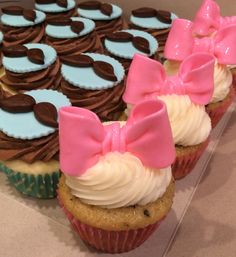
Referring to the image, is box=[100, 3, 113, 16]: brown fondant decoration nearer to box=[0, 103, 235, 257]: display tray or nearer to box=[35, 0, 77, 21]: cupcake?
box=[35, 0, 77, 21]: cupcake

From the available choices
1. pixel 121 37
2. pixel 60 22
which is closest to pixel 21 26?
pixel 60 22

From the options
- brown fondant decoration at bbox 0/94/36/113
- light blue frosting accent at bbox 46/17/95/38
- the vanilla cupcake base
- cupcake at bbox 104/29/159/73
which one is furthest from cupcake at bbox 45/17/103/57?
the vanilla cupcake base

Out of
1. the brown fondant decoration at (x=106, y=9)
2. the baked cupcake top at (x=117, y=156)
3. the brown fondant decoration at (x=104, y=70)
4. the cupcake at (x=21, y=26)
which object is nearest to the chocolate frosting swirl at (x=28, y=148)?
the baked cupcake top at (x=117, y=156)

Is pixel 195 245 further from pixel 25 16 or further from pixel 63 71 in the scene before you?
pixel 25 16

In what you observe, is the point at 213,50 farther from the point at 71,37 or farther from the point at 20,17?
the point at 20,17

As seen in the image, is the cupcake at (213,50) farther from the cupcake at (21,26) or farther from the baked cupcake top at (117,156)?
→ the cupcake at (21,26)

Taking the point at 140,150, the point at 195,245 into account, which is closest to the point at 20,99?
the point at 140,150
